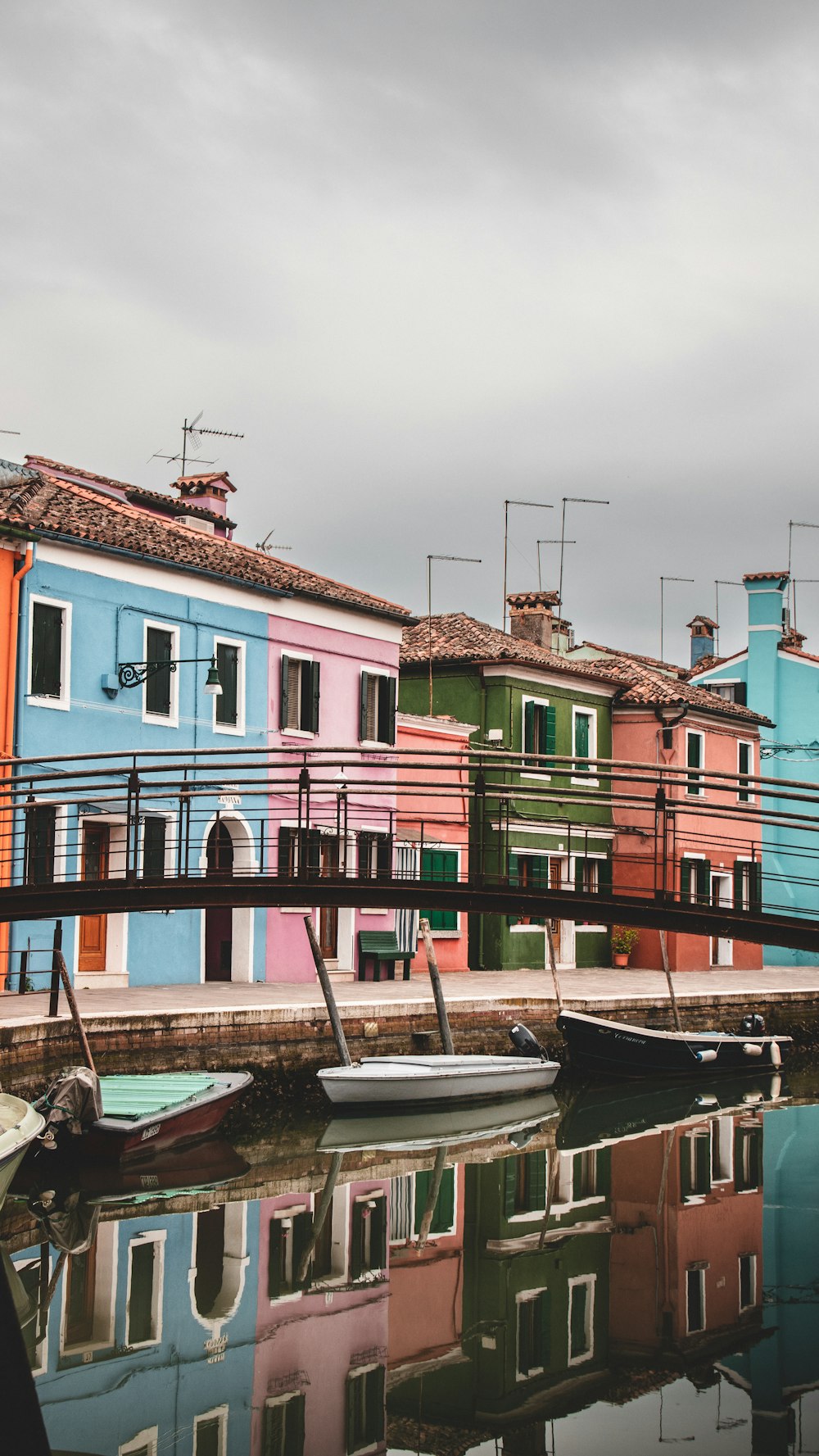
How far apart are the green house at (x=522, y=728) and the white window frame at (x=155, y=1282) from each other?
1689 cm

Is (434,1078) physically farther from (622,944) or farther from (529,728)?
(622,944)

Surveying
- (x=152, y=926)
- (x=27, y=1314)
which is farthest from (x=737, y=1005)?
(x=27, y=1314)

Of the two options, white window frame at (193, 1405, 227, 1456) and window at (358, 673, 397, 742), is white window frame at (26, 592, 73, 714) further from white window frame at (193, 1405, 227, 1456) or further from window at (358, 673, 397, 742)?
white window frame at (193, 1405, 227, 1456)

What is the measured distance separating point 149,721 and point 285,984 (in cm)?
494

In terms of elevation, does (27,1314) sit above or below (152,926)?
below

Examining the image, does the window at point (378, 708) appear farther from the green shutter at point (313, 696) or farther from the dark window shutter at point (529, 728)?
the dark window shutter at point (529, 728)

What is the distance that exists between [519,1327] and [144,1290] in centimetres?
297

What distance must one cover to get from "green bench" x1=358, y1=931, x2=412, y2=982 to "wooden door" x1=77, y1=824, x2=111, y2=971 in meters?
5.65

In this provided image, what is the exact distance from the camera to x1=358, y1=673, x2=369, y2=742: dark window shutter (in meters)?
28.0

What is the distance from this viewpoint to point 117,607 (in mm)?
23078

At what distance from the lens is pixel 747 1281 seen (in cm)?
1338

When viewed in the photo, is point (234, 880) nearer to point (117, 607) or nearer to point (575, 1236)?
point (575, 1236)

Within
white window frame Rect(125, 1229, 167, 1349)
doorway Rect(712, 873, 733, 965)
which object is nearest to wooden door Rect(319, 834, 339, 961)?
doorway Rect(712, 873, 733, 965)

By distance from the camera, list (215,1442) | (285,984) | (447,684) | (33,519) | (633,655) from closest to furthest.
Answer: (215,1442) → (33,519) → (285,984) → (447,684) → (633,655)
